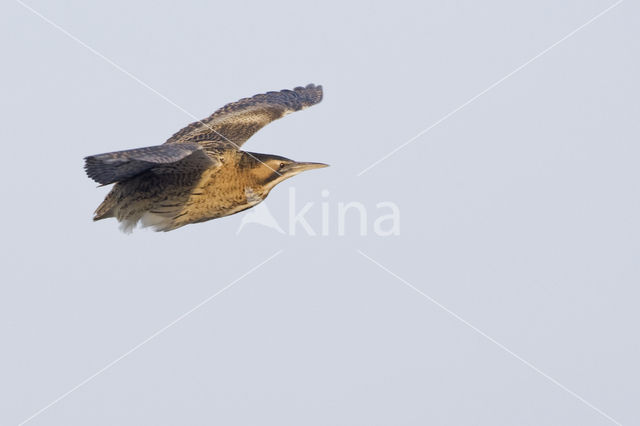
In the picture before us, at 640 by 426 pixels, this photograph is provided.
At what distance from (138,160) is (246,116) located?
11.7ft

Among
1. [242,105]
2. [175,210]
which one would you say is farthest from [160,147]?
[242,105]

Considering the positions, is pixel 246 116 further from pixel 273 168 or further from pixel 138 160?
pixel 138 160

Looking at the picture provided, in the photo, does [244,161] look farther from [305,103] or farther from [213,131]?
[305,103]

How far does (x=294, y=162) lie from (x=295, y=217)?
105 cm

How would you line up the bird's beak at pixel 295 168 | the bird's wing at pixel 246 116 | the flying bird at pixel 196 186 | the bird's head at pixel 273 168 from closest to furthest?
the flying bird at pixel 196 186 < the bird's head at pixel 273 168 < the bird's beak at pixel 295 168 < the bird's wing at pixel 246 116

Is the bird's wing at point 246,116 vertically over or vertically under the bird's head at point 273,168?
over

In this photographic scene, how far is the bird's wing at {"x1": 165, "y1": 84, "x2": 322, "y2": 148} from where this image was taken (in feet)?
40.1

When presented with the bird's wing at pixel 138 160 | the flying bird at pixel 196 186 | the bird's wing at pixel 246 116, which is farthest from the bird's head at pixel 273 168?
the bird's wing at pixel 138 160

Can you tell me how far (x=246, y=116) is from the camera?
1292 centimetres

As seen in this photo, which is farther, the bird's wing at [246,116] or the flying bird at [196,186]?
the bird's wing at [246,116]

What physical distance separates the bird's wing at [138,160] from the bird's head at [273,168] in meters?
0.49

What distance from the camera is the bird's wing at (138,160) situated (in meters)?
9.36

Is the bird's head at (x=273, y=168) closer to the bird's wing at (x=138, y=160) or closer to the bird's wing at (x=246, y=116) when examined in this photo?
the bird's wing at (x=246, y=116)

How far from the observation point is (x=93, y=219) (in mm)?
11312
